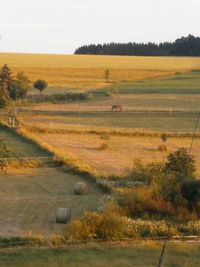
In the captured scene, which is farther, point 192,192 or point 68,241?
point 192,192

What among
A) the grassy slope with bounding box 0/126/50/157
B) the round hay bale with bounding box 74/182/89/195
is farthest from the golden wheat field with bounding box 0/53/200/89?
the round hay bale with bounding box 74/182/89/195

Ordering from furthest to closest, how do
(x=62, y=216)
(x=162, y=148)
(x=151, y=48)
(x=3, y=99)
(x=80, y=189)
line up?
(x=151, y=48), (x=3, y=99), (x=162, y=148), (x=80, y=189), (x=62, y=216)

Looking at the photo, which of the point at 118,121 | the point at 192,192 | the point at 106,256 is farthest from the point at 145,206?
the point at 118,121

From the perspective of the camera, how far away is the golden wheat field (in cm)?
8650

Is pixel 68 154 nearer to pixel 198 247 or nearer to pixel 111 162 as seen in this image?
pixel 111 162

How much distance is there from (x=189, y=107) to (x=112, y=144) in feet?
77.1

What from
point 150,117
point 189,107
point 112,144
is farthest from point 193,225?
point 189,107

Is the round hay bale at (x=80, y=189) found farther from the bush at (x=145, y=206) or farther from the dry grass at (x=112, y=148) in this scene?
the dry grass at (x=112, y=148)

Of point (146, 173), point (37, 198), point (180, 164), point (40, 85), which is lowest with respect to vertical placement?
point (37, 198)

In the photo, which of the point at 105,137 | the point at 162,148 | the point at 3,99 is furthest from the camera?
the point at 3,99

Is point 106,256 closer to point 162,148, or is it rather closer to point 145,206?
point 145,206

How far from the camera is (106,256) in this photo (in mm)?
14117

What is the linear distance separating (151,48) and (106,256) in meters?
134

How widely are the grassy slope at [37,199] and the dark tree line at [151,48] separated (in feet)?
361
